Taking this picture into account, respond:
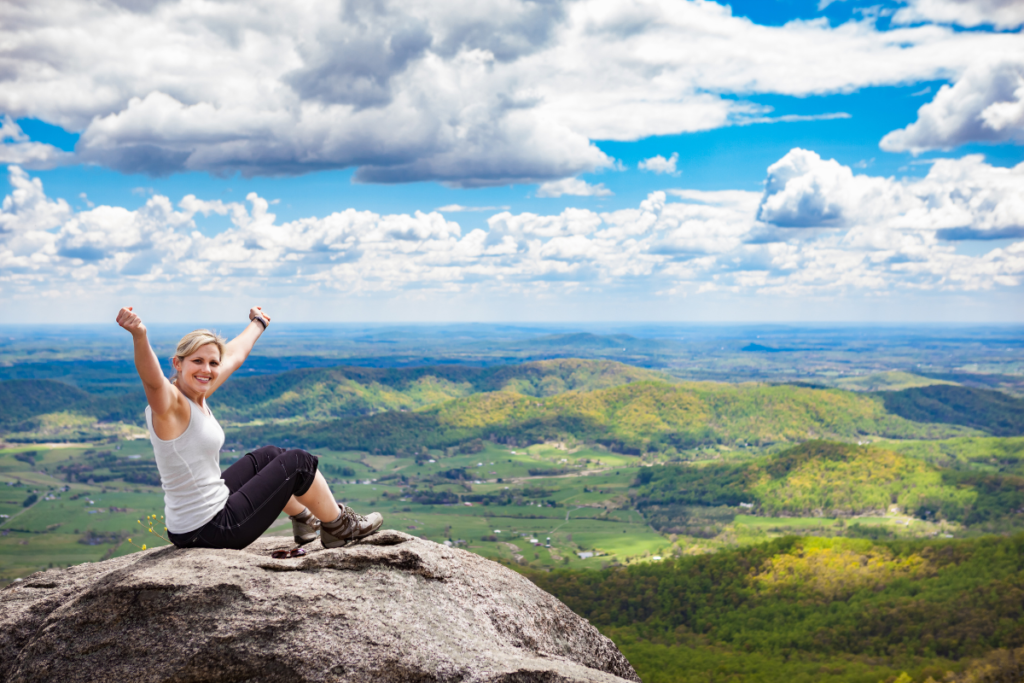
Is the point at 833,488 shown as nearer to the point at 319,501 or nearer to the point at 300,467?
the point at 319,501

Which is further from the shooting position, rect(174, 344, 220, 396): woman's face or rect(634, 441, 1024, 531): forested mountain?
rect(634, 441, 1024, 531): forested mountain

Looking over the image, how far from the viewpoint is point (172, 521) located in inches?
361

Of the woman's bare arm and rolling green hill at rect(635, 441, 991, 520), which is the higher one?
the woman's bare arm

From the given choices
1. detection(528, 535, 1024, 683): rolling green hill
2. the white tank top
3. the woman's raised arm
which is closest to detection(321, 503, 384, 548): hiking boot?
the white tank top

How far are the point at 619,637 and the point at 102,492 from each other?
→ 149 meters

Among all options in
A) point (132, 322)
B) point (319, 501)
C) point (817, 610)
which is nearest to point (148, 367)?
point (132, 322)

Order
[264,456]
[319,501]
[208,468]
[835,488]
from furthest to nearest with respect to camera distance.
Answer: [835,488]
[319,501]
[264,456]
[208,468]

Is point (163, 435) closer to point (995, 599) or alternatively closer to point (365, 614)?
point (365, 614)

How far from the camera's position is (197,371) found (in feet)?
29.3

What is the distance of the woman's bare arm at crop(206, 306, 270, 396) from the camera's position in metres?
9.46

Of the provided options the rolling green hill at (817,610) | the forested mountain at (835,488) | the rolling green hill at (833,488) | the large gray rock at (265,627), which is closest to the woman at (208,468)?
the large gray rock at (265,627)

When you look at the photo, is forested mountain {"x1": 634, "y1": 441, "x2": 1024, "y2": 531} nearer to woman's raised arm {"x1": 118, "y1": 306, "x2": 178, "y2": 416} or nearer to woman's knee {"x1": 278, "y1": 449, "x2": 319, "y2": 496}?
woman's knee {"x1": 278, "y1": 449, "x2": 319, "y2": 496}

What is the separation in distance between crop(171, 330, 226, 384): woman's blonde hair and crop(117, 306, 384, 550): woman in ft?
0.04

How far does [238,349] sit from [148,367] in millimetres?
2793
